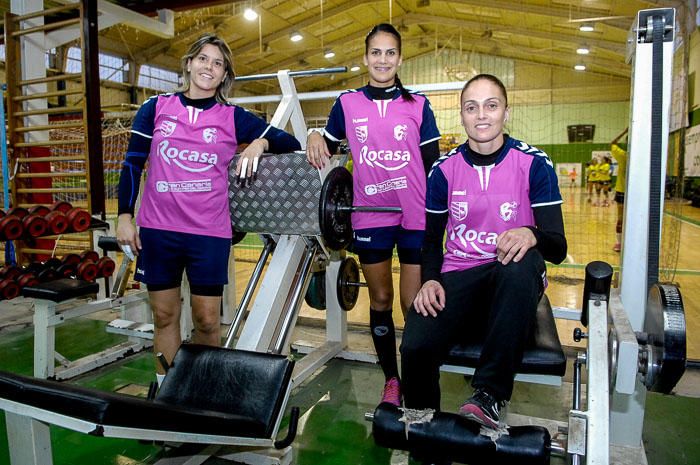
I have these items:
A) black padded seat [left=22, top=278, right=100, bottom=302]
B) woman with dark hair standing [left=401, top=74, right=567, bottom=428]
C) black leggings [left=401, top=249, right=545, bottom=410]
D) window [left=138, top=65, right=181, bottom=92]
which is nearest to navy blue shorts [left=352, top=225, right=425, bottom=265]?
woman with dark hair standing [left=401, top=74, right=567, bottom=428]

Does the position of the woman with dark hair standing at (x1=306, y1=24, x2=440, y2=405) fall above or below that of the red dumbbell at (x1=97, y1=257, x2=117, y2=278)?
above

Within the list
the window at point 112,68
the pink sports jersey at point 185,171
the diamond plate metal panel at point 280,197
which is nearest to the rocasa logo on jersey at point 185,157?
the pink sports jersey at point 185,171

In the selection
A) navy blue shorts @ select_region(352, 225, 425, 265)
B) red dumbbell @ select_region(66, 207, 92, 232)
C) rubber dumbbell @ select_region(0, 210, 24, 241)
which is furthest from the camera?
red dumbbell @ select_region(66, 207, 92, 232)

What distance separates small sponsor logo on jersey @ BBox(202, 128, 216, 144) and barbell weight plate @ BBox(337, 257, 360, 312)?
100 cm

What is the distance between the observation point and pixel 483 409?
1.13 m

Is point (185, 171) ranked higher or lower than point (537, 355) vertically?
higher

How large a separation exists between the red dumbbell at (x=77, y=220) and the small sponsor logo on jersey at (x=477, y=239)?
7.74 feet

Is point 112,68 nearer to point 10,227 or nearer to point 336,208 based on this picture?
point 10,227

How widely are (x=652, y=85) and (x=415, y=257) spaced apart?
0.96 metres

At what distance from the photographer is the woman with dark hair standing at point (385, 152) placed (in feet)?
5.99

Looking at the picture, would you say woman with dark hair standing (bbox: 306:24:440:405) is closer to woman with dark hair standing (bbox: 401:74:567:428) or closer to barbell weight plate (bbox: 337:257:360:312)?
woman with dark hair standing (bbox: 401:74:567:428)

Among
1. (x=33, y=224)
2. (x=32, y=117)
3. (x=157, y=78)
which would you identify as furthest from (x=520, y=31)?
(x=33, y=224)

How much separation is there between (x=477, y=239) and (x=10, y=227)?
8.57ft

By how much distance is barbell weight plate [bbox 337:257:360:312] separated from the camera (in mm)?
2502
